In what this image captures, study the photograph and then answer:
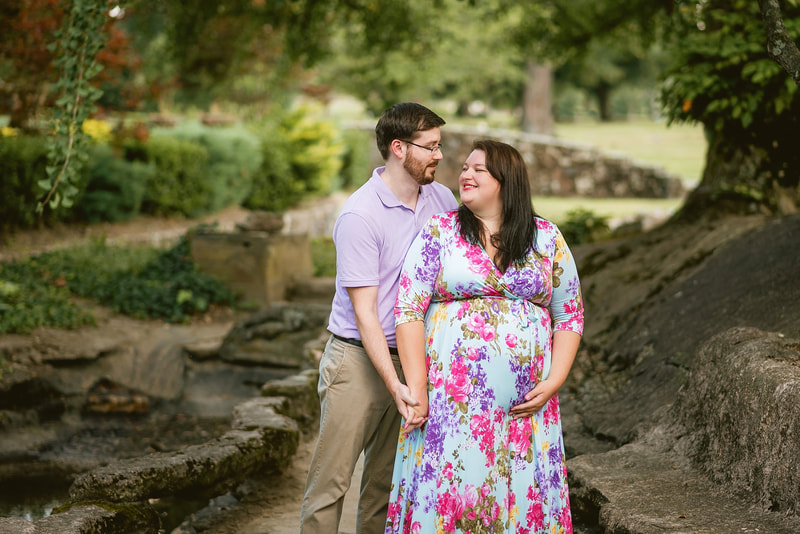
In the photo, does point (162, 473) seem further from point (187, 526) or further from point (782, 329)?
point (782, 329)

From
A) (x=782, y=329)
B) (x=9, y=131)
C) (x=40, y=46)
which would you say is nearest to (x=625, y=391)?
(x=782, y=329)

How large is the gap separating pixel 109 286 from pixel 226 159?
20.0ft

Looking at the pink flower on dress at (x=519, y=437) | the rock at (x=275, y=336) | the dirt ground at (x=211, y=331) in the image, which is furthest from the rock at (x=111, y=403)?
the pink flower on dress at (x=519, y=437)

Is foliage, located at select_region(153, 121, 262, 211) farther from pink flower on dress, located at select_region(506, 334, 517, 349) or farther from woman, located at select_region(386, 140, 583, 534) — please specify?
pink flower on dress, located at select_region(506, 334, 517, 349)

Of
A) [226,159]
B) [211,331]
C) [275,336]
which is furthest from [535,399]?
[226,159]

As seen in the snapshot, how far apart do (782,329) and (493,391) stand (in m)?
2.29

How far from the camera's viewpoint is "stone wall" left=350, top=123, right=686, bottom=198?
70.7 feet

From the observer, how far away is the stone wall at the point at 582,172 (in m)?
21.6

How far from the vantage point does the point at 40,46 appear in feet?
33.8

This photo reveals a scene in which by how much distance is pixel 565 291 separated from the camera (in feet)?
10.6

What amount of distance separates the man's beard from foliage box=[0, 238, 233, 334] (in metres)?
5.89

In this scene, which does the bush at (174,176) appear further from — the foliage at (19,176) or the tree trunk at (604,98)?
the tree trunk at (604,98)

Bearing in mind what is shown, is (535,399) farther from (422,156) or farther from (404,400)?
(422,156)

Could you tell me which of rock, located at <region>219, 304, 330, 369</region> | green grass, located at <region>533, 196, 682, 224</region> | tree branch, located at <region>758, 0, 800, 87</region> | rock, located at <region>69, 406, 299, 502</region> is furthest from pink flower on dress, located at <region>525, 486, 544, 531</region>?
green grass, located at <region>533, 196, 682, 224</region>
